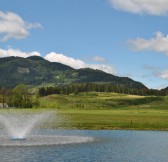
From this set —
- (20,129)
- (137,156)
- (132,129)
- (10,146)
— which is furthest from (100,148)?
(132,129)

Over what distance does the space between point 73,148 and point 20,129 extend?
79.6 ft

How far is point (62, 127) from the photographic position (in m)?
101

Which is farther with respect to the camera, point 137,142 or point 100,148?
point 137,142

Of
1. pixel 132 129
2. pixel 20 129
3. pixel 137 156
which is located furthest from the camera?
pixel 132 129

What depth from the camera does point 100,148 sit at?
59.2 metres

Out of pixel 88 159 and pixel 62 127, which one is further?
pixel 62 127

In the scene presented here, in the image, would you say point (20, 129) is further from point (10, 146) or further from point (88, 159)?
point (88, 159)

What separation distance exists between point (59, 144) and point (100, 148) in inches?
283

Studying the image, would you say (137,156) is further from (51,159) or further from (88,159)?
(51,159)

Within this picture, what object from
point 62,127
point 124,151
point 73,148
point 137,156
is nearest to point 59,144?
point 73,148

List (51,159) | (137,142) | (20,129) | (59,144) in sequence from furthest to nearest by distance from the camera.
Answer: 1. (20,129)
2. (137,142)
3. (59,144)
4. (51,159)

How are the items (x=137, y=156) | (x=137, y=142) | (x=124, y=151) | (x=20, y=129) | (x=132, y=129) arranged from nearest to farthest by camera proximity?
(x=137, y=156), (x=124, y=151), (x=137, y=142), (x=20, y=129), (x=132, y=129)

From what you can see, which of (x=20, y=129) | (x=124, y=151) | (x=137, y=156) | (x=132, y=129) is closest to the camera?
(x=137, y=156)

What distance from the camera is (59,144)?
62625mm
